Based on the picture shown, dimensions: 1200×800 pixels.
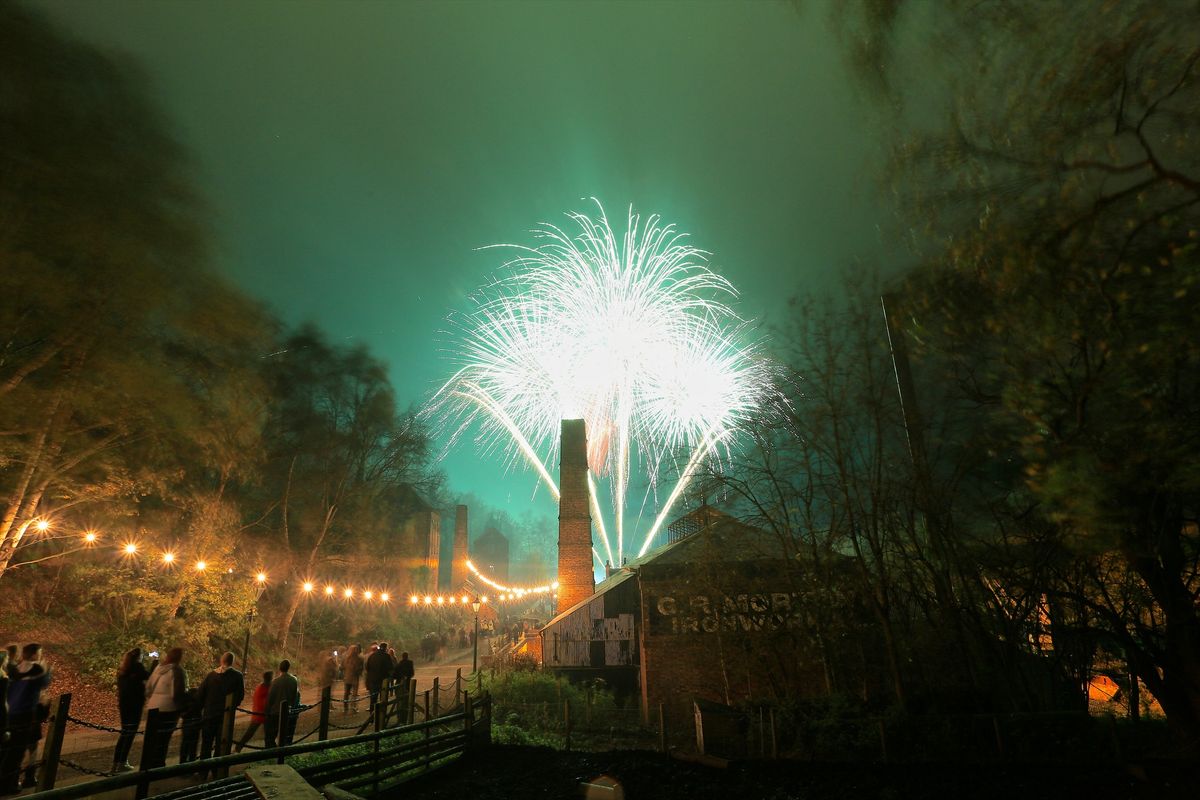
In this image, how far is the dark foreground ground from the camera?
7.31 metres

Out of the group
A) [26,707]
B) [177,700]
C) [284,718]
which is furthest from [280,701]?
[26,707]

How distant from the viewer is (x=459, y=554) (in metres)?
61.0

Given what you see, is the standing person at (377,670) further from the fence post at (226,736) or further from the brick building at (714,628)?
the brick building at (714,628)

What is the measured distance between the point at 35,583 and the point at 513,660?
1665 centimetres

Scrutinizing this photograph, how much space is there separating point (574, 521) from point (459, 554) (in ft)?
109

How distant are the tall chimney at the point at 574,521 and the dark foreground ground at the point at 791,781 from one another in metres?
20.8

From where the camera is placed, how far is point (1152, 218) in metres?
5.57

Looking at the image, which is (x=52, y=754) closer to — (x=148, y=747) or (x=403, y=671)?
(x=148, y=747)

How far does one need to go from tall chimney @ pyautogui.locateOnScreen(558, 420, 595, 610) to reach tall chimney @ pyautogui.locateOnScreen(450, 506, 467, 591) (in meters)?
31.3

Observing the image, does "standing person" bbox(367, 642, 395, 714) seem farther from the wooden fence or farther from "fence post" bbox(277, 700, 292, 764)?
"fence post" bbox(277, 700, 292, 764)

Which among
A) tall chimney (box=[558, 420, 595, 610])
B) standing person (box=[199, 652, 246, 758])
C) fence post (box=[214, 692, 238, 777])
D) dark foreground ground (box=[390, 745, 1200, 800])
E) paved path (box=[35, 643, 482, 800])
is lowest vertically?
dark foreground ground (box=[390, 745, 1200, 800])

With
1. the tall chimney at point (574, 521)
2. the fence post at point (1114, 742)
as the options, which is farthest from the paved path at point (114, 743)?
the tall chimney at point (574, 521)

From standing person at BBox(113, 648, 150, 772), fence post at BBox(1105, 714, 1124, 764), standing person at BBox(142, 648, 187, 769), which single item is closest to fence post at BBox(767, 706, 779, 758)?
fence post at BBox(1105, 714, 1124, 764)

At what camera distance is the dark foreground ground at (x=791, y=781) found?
7.31 m
